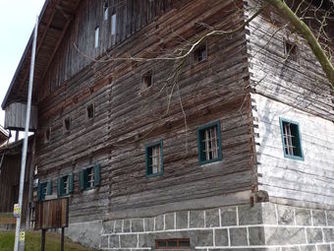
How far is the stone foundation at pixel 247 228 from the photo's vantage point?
33.4 feet

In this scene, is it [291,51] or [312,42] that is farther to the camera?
[291,51]

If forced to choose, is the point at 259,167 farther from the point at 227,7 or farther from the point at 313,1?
the point at 313,1

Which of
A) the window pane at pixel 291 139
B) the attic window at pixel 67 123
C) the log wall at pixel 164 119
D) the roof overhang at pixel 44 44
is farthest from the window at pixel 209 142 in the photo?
the roof overhang at pixel 44 44

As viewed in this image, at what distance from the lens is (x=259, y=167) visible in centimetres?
1070

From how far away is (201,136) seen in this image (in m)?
12.5

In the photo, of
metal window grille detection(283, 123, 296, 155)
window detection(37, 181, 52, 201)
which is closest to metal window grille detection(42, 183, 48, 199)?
window detection(37, 181, 52, 201)

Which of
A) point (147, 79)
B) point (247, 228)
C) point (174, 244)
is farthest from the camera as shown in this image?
point (147, 79)

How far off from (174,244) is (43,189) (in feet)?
37.0

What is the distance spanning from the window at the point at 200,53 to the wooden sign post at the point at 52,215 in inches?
253

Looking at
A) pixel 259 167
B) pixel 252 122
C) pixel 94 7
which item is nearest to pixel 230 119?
pixel 252 122

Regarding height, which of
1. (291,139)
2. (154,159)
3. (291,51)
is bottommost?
(154,159)

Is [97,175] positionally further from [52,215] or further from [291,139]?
[291,139]

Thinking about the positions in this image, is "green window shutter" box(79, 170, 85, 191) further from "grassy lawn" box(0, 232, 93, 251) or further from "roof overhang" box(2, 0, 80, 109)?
"roof overhang" box(2, 0, 80, 109)

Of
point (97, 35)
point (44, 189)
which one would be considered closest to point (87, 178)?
point (44, 189)
